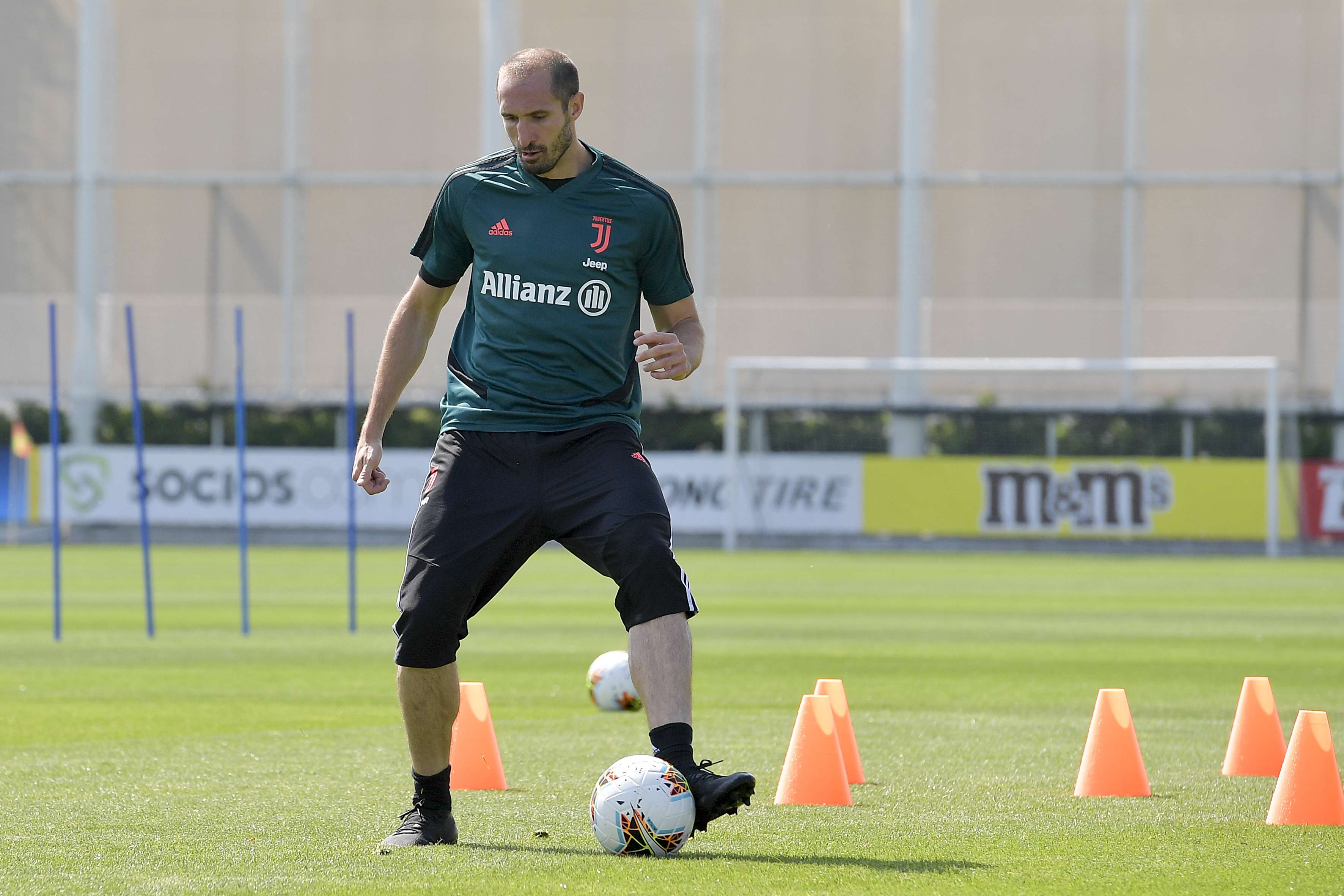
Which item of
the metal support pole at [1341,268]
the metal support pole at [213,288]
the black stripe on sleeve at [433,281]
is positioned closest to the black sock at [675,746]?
the black stripe on sleeve at [433,281]

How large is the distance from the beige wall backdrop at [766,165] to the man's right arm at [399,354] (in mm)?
32463

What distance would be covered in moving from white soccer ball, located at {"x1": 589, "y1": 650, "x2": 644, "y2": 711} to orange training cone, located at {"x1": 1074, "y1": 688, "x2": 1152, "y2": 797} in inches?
136

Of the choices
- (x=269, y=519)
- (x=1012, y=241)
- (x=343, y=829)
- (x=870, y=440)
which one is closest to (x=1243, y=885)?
(x=343, y=829)

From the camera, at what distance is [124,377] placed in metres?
39.8

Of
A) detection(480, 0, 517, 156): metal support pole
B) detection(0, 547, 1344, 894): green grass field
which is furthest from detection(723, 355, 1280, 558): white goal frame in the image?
detection(0, 547, 1344, 894): green grass field

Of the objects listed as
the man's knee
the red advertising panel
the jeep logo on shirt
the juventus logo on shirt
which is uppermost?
the juventus logo on shirt

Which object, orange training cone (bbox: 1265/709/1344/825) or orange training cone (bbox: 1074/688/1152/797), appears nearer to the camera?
orange training cone (bbox: 1265/709/1344/825)

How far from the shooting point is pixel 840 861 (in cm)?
524

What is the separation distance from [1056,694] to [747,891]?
6562 mm

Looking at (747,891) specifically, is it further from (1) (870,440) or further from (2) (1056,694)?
(1) (870,440)

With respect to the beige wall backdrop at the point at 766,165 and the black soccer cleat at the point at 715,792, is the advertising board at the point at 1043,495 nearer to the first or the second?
the beige wall backdrop at the point at 766,165

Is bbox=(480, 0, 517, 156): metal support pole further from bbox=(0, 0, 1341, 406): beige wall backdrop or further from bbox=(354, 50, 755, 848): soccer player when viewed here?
bbox=(354, 50, 755, 848): soccer player

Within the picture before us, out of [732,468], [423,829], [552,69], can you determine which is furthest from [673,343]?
[732,468]

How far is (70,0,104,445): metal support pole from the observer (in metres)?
39.4
